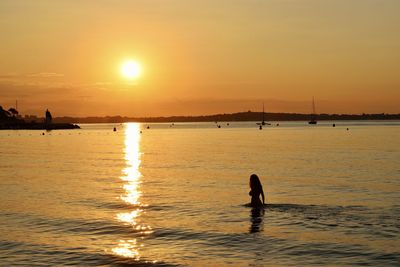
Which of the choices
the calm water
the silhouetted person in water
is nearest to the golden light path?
the calm water

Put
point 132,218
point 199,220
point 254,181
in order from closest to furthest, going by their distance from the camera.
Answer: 1. point 199,220
2. point 132,218
3. point 254,181

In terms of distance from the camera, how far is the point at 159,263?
18453 mm

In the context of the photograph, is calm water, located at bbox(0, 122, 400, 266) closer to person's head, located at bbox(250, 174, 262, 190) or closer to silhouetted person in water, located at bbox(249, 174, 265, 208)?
silhouetted person in water, located at bbox(249, 174, 265, 208)

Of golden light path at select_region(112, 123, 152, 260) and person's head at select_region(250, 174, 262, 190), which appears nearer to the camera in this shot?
golden light path at select_region(112, 123, 152, 260)

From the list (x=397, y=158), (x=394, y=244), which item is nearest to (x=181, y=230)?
(x=394, y=244)

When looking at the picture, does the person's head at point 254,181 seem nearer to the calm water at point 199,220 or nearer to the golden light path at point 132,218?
the calm water at point 199,220

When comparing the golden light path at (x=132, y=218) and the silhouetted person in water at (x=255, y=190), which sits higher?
the silhouetted person in water at (x=255, y=190)

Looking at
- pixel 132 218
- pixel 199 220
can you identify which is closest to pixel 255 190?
pixel 199 220

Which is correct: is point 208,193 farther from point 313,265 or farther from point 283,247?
point 313,265

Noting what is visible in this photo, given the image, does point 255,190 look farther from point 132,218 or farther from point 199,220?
point 132,218

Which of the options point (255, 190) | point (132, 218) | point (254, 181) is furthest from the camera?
point (255, 190)

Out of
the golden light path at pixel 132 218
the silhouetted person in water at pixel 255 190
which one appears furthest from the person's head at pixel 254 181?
the golden light path at pixel 132 218

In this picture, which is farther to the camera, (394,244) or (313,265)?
(394,244)

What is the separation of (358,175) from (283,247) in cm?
2861
